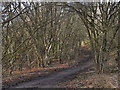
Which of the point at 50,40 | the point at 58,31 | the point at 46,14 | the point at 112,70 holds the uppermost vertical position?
the point at 46,14

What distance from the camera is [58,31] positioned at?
20.4m

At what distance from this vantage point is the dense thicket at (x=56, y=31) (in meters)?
7.13

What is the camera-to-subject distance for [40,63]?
61.3ft

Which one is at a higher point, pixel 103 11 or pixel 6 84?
pixel 103 11

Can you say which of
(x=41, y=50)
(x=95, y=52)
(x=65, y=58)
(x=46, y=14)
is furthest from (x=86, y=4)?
(x=65, y=58)

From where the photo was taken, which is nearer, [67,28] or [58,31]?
[58,31]

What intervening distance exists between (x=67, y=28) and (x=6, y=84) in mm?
13285

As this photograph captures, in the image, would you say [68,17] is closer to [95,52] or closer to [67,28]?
[67,28]

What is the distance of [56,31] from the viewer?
20.4 m

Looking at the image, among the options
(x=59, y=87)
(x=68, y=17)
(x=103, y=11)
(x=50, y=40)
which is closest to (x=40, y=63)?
(x=50, y=40)

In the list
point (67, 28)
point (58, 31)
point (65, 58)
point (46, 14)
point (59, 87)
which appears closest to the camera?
point (59, 87)

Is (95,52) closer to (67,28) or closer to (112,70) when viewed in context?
(112,70)

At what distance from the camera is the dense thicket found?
281 inches

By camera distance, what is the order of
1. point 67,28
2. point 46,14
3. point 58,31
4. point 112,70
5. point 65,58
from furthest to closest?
point 65,58
point 67,28
point 58,31
point 46,14
point 112,70
